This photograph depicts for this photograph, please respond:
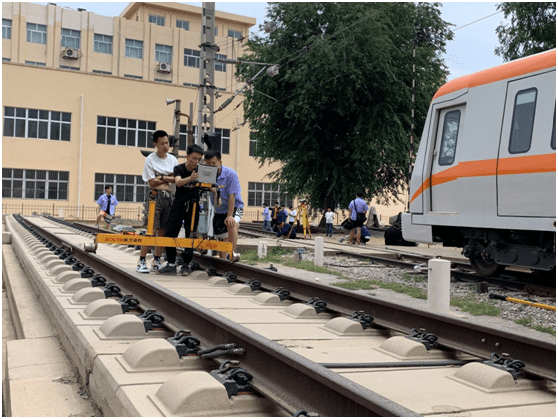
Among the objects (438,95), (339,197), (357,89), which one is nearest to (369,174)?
(339,197)

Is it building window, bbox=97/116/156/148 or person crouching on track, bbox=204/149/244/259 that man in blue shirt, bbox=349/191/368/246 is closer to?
person crouching on track, bbox=204/149/244/259

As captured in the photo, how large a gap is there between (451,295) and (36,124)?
1804 inches

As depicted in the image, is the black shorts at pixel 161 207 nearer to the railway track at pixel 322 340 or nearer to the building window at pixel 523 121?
the railway track at pixel 322 340

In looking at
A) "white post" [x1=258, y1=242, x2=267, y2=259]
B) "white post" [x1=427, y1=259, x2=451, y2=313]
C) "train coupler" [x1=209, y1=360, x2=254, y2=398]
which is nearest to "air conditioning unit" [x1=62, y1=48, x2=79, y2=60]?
"white post" [x1=258, y1=242, x2=267, y2=259]

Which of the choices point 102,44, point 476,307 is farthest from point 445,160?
point 102,44

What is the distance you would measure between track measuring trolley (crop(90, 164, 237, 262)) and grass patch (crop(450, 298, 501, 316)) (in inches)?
113

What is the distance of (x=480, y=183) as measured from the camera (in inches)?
361

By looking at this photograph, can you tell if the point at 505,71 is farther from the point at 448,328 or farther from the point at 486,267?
the point at 448,328

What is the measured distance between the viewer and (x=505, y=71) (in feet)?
29.1

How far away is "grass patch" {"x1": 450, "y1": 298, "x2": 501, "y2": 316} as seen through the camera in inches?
277

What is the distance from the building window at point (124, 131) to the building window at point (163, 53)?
1062 cm

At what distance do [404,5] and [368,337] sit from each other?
30549 mm

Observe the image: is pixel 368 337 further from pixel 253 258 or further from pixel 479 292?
pixel 253 258

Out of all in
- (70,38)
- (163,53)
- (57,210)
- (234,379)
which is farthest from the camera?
(163,53)
